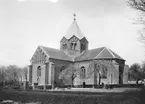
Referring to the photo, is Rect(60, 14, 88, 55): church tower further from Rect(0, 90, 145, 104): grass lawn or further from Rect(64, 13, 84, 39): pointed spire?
Rect(0, 90, 145, 104): grass lawn

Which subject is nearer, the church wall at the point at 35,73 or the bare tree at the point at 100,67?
the bare tree at the point at 100,67

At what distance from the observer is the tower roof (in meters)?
66.6

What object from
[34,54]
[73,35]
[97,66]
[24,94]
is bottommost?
[24,94]

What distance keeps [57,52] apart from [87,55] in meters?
8.91

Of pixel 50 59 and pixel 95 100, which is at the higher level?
pixel 50 59

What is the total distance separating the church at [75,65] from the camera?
50.7 meters

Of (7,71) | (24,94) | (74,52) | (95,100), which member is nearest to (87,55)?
(74,52)

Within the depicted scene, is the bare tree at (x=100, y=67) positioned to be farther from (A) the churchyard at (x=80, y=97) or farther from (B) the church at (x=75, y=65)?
(A) the churchyard at (x=80, y=97)

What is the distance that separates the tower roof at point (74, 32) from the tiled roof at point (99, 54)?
21.2ft

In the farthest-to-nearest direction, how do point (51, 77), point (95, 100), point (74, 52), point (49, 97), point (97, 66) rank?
point (74, 52) → point (51, 77) → point (97, 66) → point (49, 97) → point (95, 100)

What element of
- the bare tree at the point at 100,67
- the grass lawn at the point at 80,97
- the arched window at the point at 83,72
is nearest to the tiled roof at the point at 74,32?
the arched window at the point at 83,72

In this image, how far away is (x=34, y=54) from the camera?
63.0m

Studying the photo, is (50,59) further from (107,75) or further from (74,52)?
(107,75)

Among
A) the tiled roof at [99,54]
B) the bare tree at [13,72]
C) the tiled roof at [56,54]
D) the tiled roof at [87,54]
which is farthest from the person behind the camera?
the bare tree at [13,72]
